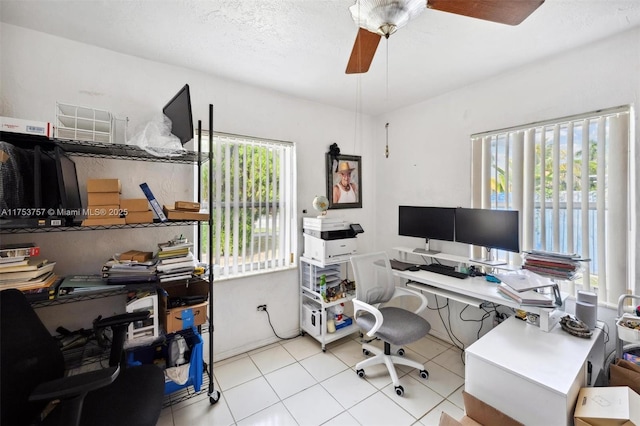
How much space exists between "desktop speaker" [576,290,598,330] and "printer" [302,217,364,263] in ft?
5.55

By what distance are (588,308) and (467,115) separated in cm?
179

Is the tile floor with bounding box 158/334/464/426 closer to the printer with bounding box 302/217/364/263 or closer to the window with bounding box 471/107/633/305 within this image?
the printer with bounding box 302/217/364/263

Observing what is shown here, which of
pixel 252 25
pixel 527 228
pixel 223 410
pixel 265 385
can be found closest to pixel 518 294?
pixel 527 228

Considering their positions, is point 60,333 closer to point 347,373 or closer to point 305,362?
point 305,362

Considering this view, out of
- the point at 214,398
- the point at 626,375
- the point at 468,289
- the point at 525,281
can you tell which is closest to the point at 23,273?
the point at 214,398

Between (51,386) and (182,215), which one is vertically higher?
(182,215)

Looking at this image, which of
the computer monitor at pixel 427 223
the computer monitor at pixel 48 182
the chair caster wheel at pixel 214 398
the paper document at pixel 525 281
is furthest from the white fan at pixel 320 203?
the computer monitor at pixel 48 182

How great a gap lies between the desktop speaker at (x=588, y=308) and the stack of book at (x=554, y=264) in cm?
13

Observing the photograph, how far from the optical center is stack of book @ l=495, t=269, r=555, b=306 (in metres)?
1.66

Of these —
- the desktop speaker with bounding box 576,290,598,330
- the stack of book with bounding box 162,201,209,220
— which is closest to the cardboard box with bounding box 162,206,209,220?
the stack of book with bounding box 162,201,209,220

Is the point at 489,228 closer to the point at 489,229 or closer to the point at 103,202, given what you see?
the point at 489,229

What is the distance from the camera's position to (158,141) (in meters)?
1.75

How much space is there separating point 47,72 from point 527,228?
12.2 feet

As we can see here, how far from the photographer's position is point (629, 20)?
5.23ft
